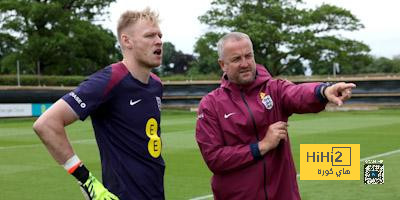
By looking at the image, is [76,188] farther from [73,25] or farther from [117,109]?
[73,25]

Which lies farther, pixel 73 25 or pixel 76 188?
pixel 73 25

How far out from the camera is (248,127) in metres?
3.94

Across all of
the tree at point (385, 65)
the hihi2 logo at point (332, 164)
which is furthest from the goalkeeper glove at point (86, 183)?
the tree at point (385, 65)

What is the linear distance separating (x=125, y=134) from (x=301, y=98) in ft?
3.70

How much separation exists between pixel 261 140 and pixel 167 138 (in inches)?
570

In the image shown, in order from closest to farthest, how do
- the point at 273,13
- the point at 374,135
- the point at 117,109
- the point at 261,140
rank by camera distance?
the point at 117,109 → the point at 261,140 → the point at 374,135 → the point at 273,13

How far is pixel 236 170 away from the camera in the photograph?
13.1 feet

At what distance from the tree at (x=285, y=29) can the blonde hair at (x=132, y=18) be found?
5343 cm

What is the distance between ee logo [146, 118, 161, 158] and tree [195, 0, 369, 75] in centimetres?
5352

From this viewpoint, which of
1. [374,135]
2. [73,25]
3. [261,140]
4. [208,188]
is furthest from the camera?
[73,25]

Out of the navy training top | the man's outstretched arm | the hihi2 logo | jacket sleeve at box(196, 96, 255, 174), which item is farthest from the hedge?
the man's outstretched arm

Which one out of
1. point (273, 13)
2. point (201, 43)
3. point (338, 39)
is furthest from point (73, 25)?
point (338, 39)

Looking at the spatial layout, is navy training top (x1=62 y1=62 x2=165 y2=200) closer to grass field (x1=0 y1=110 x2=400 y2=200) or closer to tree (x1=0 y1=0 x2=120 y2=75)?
grass field (x1=0 y1=110 x2=400 y2=200)

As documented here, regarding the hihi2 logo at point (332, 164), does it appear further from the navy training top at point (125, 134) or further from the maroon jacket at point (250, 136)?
the navy training top at point (125, 134)
